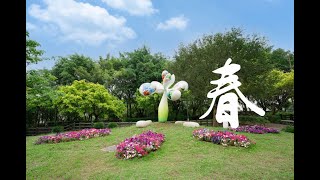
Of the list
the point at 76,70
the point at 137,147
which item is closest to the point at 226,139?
the point at 137,147

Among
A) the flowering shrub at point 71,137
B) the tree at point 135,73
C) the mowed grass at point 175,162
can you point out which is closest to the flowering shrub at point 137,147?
the mowed grass at point 175,162

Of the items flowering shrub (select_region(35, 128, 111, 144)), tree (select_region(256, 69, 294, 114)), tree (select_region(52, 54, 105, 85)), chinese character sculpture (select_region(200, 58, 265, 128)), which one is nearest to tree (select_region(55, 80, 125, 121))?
tree (select_region(52, 54, 105, 85))

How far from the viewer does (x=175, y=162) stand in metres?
7.57

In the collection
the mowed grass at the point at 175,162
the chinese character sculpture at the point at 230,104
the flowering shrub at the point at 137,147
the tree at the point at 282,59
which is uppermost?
the tree at the point at 282,59

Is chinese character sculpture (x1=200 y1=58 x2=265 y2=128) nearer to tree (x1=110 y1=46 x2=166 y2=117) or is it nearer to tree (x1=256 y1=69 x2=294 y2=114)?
tree (x1=256 y1=69 x2=294 y2=114)

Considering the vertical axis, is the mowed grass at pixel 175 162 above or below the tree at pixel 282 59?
below

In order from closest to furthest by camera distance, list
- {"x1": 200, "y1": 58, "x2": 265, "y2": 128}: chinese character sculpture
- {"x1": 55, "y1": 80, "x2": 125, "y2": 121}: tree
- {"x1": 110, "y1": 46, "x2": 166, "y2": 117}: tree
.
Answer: {"x1": 200, "y1": 58, "x2": 265, "y2": 128}: chinese character sculpture, {"x1": 55, "y1": 80, "x2": 125, "y2": 121}: tree, {"x1": 110, "y1": 46, "x2": 166, "y2": 117}: tree

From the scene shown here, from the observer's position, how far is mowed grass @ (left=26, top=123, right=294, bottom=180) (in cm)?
662

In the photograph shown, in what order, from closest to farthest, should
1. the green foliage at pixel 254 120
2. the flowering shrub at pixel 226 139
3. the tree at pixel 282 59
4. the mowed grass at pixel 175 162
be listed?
the mowed grass at pixel 175 162 < the flowering shrub at pixel 226 139 < the green foliage at pixel 254 120 < the tree at pixel 282 59

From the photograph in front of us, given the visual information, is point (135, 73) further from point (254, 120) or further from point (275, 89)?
point (275, 89)

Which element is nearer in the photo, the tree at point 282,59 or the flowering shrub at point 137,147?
the flowering shrub at point 137,147

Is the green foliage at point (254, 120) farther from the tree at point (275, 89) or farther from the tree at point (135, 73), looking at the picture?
the tree at point (135, 73)

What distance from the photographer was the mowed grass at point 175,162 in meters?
6.62
